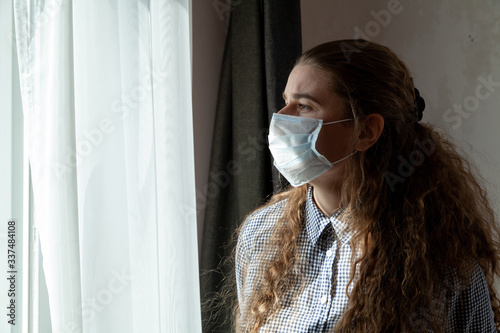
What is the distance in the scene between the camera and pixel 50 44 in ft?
3.33

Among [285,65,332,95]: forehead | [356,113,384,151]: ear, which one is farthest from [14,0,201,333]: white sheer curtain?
[356,113,384,151]: ear

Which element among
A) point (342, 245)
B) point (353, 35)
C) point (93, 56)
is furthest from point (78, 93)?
point (353, 35)

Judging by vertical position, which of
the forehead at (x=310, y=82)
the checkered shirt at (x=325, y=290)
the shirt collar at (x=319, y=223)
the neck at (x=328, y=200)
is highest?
Result: the forehead at (x=310, y=82)

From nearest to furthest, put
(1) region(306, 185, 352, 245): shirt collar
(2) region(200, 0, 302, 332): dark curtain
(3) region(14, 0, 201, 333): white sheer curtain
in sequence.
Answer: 1. (3) region(14, 0, 201, 333): white sheer curtain
2. (1) region(306, 185, 352, 245): shirt collar
3. (2) region(200, 0, 302, 332): dark curtain

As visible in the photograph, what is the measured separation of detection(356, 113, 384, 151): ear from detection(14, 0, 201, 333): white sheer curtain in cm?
46

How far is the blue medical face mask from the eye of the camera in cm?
117

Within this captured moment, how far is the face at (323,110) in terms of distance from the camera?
3.84 ft

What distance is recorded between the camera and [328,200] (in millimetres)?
1191

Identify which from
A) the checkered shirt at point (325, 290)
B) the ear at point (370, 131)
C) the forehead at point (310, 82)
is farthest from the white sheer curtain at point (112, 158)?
the ear at point (370, 131)

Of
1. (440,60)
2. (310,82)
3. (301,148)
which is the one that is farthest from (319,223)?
(440,60)

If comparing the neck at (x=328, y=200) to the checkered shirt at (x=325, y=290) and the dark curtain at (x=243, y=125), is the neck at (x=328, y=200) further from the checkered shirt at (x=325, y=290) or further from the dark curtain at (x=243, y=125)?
the dark curtain at (x=243, y=125)

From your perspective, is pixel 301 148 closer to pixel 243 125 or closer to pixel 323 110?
pixel 323 110

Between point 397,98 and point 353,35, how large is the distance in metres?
1.06

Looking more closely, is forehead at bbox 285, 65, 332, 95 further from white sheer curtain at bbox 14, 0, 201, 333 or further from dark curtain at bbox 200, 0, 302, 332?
dark curtain at bbox 200, 0, 302, 332
